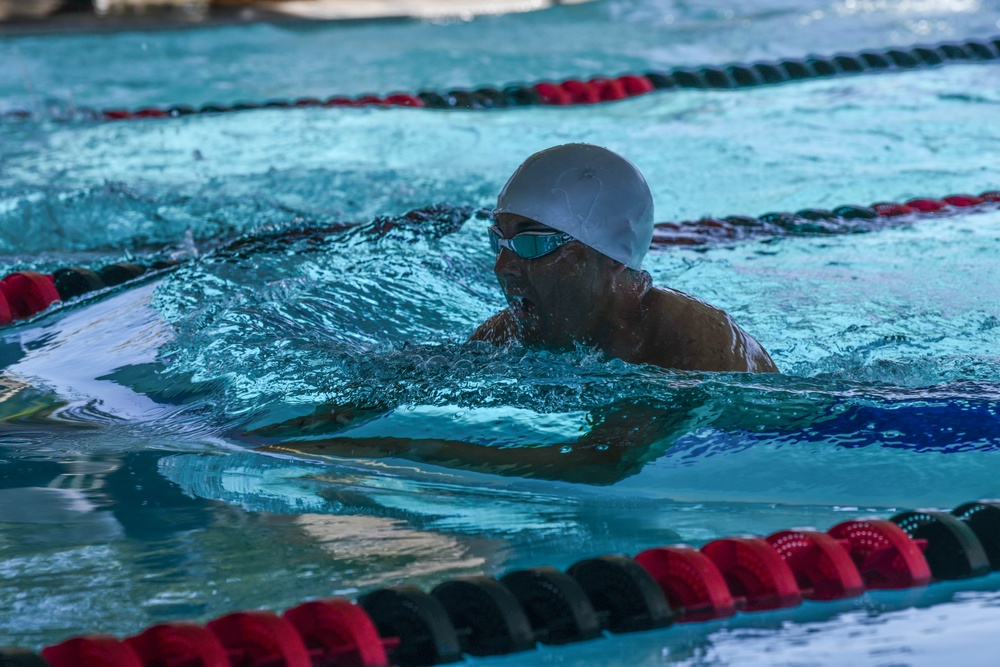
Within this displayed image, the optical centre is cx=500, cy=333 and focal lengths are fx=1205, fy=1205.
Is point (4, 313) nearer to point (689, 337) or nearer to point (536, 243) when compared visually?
point (536, 243)

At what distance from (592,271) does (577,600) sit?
0.84 metres

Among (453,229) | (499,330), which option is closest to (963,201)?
(453,229)

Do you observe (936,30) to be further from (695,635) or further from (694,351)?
(695,635)

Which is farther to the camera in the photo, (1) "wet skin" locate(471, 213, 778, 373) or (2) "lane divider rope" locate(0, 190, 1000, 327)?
(2) "lane divider rope" locate(0, 190, 1000, 327)

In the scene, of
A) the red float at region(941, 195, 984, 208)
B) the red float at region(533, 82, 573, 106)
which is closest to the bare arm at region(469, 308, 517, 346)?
the red float at region(941, 195, 984, 208)

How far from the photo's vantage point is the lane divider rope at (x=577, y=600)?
173 cm

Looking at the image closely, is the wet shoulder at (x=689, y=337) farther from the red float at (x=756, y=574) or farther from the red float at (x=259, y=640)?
the red float at (x=259, y=640)

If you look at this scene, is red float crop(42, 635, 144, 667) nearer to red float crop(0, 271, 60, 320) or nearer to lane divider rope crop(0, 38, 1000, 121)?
red float crop(0, 271, 60, 320)

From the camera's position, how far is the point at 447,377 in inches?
108

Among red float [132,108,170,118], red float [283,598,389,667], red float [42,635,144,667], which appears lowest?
red float [283,598,389,667]

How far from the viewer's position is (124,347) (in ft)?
10.6

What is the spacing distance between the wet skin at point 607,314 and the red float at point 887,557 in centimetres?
61

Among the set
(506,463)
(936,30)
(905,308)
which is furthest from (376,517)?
(936,30)

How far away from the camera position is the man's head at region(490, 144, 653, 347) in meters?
2.46
